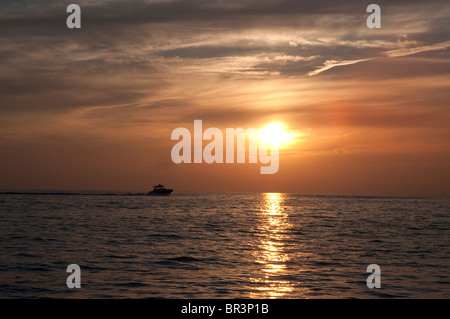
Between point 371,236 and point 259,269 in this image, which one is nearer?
point 259,269

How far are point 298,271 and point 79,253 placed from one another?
18948 millimetres

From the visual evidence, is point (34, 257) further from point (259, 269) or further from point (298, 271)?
point (298, 271)

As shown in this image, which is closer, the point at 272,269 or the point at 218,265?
the point at 272,269

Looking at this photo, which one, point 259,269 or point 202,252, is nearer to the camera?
point 259,269
